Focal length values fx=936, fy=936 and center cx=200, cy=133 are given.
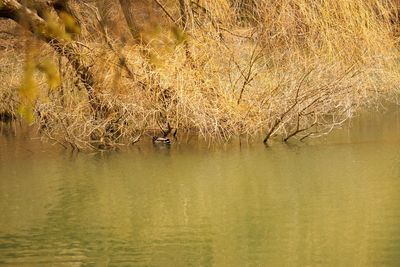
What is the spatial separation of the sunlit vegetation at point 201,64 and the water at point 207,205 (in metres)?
0.37

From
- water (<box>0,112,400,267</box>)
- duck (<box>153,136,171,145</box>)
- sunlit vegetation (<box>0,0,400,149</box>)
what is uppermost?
sunlit vegetation (<box>0,0,400,149</box>)

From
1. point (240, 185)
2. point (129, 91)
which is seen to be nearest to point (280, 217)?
point (240, 185)

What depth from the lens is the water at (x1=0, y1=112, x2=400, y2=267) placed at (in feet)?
17.6

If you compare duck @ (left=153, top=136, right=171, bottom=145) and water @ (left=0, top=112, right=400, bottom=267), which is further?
duck @ (left=153, top=136, right=171, bottom=145)

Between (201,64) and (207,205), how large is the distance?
287 cm

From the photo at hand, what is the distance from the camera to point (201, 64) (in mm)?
9438

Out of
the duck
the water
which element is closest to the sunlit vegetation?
the duck

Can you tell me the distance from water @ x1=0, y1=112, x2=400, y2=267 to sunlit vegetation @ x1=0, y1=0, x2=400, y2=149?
0.37 m

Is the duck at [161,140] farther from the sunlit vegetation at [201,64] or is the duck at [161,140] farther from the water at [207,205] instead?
the water at [207,205]

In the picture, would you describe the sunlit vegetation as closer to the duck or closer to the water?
the duck

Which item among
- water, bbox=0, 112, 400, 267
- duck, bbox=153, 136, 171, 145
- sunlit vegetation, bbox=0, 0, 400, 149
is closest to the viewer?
water, bbox=0, 112, 400, 267

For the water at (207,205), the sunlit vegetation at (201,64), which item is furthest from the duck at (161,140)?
the water at (207,205)

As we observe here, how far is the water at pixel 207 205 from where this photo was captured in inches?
212

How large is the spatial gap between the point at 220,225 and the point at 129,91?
3924 millimetres
